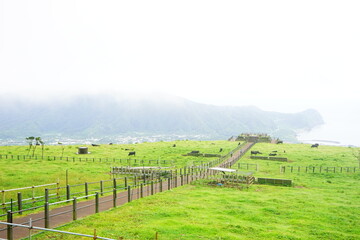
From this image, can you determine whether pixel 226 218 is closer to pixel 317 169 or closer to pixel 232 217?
pixel 232 217

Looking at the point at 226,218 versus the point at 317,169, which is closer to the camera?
the point at 226,218

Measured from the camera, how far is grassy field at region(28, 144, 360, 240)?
15.9 m

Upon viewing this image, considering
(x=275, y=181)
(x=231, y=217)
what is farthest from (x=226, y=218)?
(x=275, y=181)

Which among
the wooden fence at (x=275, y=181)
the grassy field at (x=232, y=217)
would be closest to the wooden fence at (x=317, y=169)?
the wooden fence at (x=275, y=181)

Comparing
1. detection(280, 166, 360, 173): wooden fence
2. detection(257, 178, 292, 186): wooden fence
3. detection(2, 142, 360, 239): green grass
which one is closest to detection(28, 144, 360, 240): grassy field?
detection(2, 142, 360, 239): green grass

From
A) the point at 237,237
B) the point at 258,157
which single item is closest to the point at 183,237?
the point at 237,237

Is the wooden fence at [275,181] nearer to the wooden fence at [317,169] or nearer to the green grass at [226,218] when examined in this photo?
the green grass at [226,218]

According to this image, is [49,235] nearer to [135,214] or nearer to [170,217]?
[135,214]

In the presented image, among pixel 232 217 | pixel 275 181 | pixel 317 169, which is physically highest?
pixel 232 217

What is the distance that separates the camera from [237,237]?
15422 mm

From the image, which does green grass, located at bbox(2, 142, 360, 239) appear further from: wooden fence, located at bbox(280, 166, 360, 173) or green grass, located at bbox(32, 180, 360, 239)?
wooden fence, located at bbox(280, 166, 360, 173)

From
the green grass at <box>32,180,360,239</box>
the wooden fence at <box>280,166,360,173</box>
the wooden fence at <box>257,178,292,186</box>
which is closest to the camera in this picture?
the green grass at <box>32,180,360,239</box>

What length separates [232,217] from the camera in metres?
19.5

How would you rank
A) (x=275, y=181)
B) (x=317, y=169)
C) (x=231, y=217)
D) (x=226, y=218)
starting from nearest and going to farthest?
(x=226, y=218)
(x=231, y=217)
(x=275, y=181)
(x=317, y=169)
